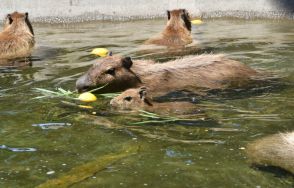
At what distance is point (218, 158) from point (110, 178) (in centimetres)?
83

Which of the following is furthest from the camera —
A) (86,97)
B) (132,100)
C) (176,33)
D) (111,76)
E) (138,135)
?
(176,33)

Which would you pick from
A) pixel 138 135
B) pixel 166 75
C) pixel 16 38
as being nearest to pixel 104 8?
pixel 16 38

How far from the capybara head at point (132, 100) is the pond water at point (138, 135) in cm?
12

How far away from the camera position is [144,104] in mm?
5770

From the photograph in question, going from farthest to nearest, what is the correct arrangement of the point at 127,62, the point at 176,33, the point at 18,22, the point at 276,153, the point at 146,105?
1. the point at 18,22
2. the point at 176,33
3. the point at 127,62
4. the point at 146,105
5. the point at 276,153

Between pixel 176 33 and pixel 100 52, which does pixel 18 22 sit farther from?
pixel 176 33

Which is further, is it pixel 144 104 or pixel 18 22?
pixel 18 22

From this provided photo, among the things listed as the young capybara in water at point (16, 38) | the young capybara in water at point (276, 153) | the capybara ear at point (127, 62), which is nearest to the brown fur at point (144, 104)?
the capybara ear at point (127, 62)

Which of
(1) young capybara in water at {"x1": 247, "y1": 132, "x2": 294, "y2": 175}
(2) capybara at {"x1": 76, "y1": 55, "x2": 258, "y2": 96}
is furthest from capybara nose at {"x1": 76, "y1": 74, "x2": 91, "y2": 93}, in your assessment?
(1) young capybara in water at {"x1": 247, "y1": 132, "x2": 294, "y2": 175}

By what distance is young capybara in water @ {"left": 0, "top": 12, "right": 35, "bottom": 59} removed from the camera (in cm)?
896

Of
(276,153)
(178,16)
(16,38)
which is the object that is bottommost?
(276,153)

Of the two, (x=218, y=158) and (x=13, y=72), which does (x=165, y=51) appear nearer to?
(x=13, y=72)

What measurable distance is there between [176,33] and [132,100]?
3812 millimetres

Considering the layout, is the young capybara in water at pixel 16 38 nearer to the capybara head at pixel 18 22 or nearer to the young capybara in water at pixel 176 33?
the capybara head at pixel 18 22
